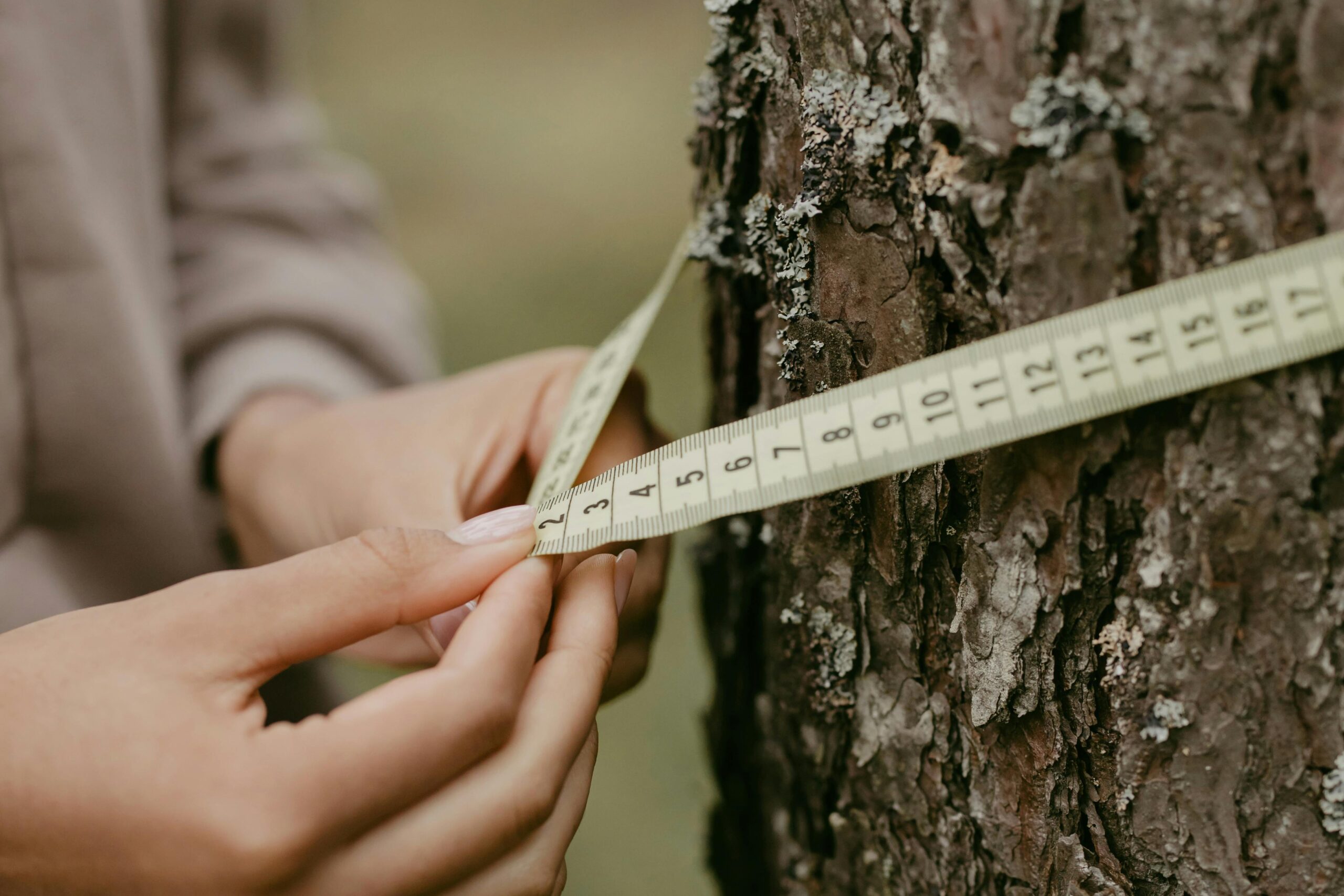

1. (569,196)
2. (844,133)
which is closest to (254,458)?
(844,133)

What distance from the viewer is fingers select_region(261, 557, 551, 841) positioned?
0.53 meters

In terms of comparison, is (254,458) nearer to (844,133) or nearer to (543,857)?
(543,857)

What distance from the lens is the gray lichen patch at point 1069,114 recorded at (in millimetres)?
555

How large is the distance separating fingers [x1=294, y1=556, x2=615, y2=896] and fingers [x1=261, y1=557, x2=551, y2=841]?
0.04 ft

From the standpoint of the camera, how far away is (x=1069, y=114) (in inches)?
22.1

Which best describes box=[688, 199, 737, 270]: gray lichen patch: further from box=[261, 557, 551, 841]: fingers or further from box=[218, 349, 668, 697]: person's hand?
box=[261, 557, 551, 841]: fingers

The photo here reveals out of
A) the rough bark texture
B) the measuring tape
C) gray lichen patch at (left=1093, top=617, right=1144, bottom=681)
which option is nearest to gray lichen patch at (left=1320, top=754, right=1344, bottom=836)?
the rough bark texture

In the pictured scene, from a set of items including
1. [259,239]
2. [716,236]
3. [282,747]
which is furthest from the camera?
[259,239]

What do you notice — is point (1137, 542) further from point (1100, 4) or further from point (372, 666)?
point (372, 666)

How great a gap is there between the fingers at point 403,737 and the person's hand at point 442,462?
17 cm

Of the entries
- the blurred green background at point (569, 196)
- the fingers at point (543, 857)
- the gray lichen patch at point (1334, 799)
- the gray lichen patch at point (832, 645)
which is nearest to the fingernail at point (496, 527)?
the fingers at point (543, 857)

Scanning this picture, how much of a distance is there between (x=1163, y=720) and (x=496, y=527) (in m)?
0.56

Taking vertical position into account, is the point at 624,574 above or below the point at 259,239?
below

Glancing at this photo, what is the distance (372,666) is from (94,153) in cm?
92
